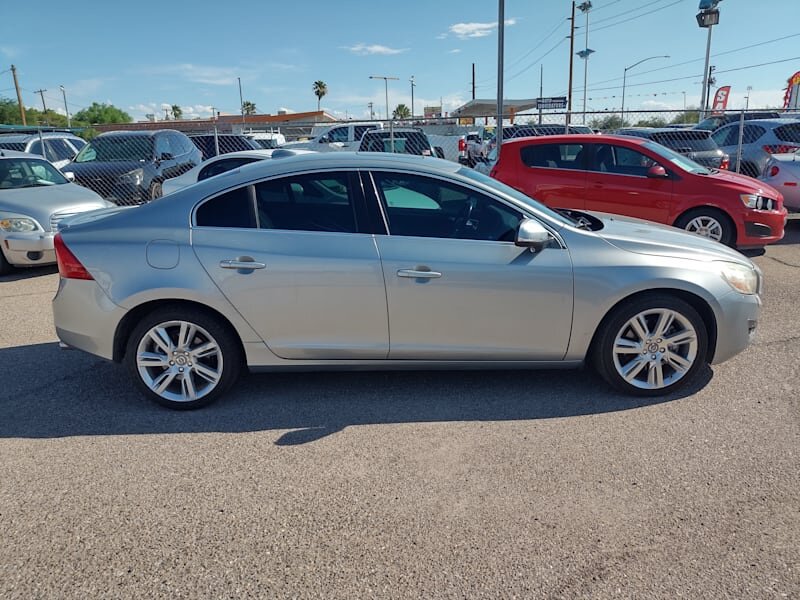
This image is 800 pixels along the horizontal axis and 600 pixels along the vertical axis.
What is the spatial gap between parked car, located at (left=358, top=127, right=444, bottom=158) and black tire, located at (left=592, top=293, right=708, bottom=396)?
37.0ft

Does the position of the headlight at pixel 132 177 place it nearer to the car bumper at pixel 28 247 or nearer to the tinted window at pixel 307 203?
the car bumper at pixel 28 247

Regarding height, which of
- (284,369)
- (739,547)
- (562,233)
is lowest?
(739,547)

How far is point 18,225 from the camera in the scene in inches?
302

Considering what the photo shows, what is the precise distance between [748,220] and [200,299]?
7187 mm

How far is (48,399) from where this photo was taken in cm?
422

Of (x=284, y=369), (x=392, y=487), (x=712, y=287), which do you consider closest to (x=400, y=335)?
(x=284, y=369)

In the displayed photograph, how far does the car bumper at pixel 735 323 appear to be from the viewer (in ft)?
13.0

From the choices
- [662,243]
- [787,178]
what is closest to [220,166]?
[662,243]

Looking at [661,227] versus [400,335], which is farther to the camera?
[661,227]

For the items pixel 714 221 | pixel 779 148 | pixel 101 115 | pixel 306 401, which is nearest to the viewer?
pixel 306 401

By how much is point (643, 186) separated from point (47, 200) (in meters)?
7.98

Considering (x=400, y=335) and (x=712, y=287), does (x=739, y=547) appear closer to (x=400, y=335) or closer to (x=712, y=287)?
(x=712, y=287)

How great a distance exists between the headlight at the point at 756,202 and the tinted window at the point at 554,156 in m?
2.08

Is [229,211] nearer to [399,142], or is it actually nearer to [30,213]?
[30,213]
